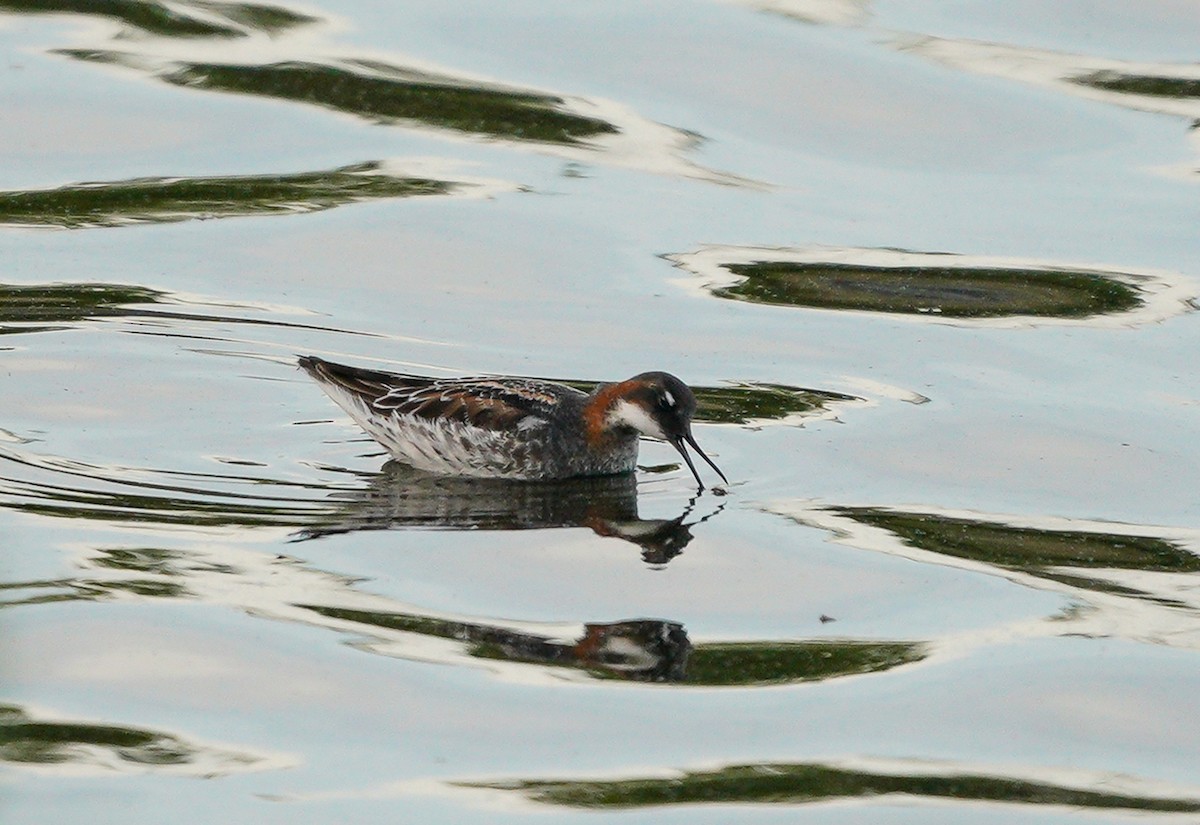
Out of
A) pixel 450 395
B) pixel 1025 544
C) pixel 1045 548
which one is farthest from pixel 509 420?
pixel 1045 548

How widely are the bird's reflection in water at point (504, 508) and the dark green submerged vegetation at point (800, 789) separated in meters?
2.86

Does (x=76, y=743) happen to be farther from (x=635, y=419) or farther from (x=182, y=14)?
(x=182, y=14)

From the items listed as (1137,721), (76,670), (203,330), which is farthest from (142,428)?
(1137,721)

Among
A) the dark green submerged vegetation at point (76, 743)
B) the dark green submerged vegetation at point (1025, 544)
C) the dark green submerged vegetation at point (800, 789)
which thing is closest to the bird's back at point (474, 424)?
the dark green submerged vegetation at point (1025, 544)

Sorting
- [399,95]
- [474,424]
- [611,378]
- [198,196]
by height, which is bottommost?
[474,424]

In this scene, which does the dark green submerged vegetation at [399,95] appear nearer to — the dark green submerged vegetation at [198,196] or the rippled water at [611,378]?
the rippled water at [611,378]

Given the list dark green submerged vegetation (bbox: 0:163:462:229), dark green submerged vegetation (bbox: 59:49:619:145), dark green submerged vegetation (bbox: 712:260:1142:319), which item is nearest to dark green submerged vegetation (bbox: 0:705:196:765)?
dark green submerged vegetation (bbox: 712:260:1142:319)

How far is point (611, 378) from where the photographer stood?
15461mm

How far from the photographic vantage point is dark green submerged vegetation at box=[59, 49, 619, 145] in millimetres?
20938

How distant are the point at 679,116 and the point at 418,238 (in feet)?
13.4

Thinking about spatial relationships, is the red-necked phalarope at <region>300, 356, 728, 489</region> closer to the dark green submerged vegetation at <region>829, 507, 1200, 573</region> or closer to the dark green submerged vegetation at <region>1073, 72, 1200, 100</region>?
the dark green submerged vegetation at <region>829, 507, 1200, 573</region>

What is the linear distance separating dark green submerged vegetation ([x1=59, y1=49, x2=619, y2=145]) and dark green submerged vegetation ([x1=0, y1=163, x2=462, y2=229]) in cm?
144

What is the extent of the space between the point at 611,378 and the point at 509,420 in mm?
1579

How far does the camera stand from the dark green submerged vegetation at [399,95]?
20.9 meters
